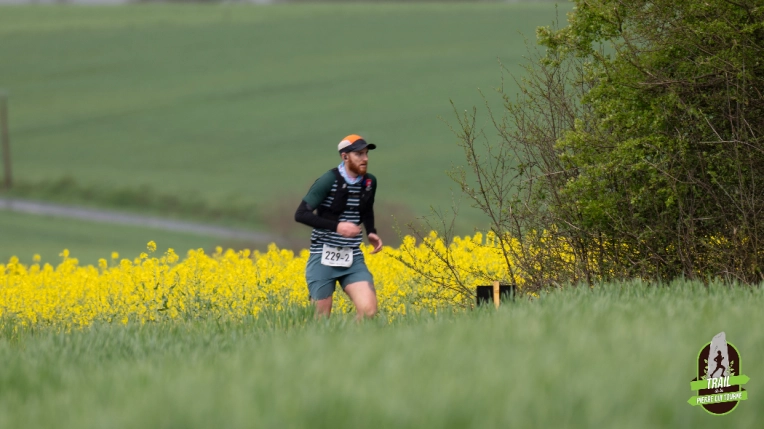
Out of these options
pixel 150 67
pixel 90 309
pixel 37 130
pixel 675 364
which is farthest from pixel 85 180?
pixel 675 364

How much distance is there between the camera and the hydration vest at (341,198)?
25.3 feet

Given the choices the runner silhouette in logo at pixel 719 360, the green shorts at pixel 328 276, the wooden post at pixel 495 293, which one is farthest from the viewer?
the green shorts at pixel 328 276

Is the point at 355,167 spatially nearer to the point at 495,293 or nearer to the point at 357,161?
the point at 357,161

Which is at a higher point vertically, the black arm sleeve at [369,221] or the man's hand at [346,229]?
the black arm sleeve at [369,221]

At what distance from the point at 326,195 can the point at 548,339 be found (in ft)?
9.81

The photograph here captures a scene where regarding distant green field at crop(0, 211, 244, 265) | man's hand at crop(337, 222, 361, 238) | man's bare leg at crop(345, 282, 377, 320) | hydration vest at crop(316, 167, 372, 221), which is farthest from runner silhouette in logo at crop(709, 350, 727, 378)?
distant green field at crop(0, 211, 244, 265)

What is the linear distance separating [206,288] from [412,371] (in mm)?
6639

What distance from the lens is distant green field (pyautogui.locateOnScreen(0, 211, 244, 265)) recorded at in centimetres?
4020

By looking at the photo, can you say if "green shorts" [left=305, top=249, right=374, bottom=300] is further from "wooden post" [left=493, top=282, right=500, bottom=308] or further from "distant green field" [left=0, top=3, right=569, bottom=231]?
"distant green field" [left=0, top=3, right=569, bottom=231]

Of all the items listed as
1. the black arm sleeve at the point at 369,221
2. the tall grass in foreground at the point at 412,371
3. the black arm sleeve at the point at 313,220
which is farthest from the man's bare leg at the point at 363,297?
the tall grass in foreground at the point at 412,371

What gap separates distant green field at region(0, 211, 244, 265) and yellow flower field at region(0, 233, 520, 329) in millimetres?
26672

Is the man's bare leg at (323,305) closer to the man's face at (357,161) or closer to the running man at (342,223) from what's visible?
the running man at (342,223)

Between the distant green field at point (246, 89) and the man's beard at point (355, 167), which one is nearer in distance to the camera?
the man's beard at point (355, 167)

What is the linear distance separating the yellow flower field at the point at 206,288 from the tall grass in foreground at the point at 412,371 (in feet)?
10.9
